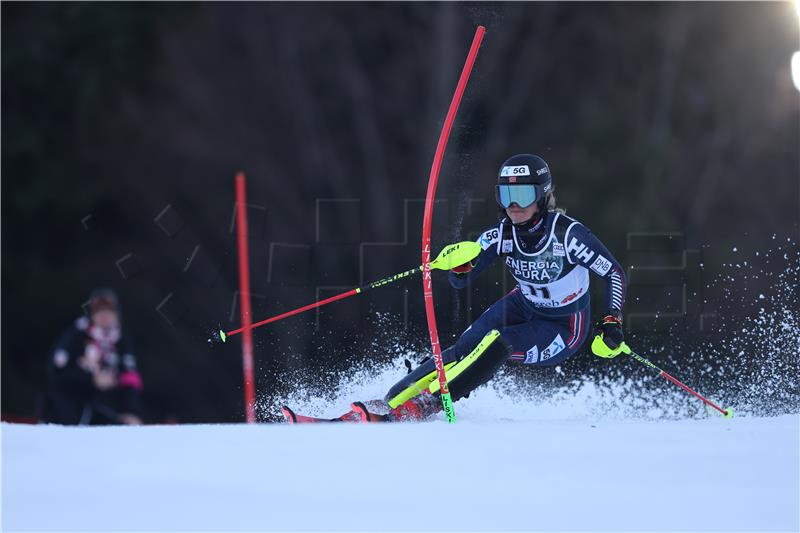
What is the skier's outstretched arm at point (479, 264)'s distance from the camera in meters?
5.45

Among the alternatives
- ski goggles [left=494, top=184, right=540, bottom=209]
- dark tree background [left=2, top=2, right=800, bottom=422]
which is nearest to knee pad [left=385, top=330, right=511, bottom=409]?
ski goggles [left=494, top=184, right=540, bottom=209]

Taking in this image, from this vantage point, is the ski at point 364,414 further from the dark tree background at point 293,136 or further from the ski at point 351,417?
the dark tree background at point 293,136

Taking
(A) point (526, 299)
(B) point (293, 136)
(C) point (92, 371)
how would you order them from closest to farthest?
(A) point (526, 299) → (C) point (92, 371) → (B) point (293, 136)

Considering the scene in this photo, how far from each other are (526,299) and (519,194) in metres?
0.64

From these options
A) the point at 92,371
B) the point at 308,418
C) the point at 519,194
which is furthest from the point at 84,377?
the point at 519,194

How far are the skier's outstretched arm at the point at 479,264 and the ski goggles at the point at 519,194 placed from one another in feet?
0.79

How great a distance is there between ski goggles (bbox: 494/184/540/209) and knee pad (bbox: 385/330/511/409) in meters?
0.65

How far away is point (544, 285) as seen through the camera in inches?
216

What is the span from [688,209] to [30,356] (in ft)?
32.7

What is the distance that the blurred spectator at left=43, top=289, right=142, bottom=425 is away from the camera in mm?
7930

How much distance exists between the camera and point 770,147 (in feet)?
60.3

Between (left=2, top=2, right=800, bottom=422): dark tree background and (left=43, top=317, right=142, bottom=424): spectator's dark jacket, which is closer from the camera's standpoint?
(left=43, top=317, right=142, bottom=424): spectator's dark jacket

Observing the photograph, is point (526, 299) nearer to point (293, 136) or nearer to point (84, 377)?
point (84, 377)

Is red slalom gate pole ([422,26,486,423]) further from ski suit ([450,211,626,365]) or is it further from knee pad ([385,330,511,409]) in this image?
ski suit ([450,211,626,365])
